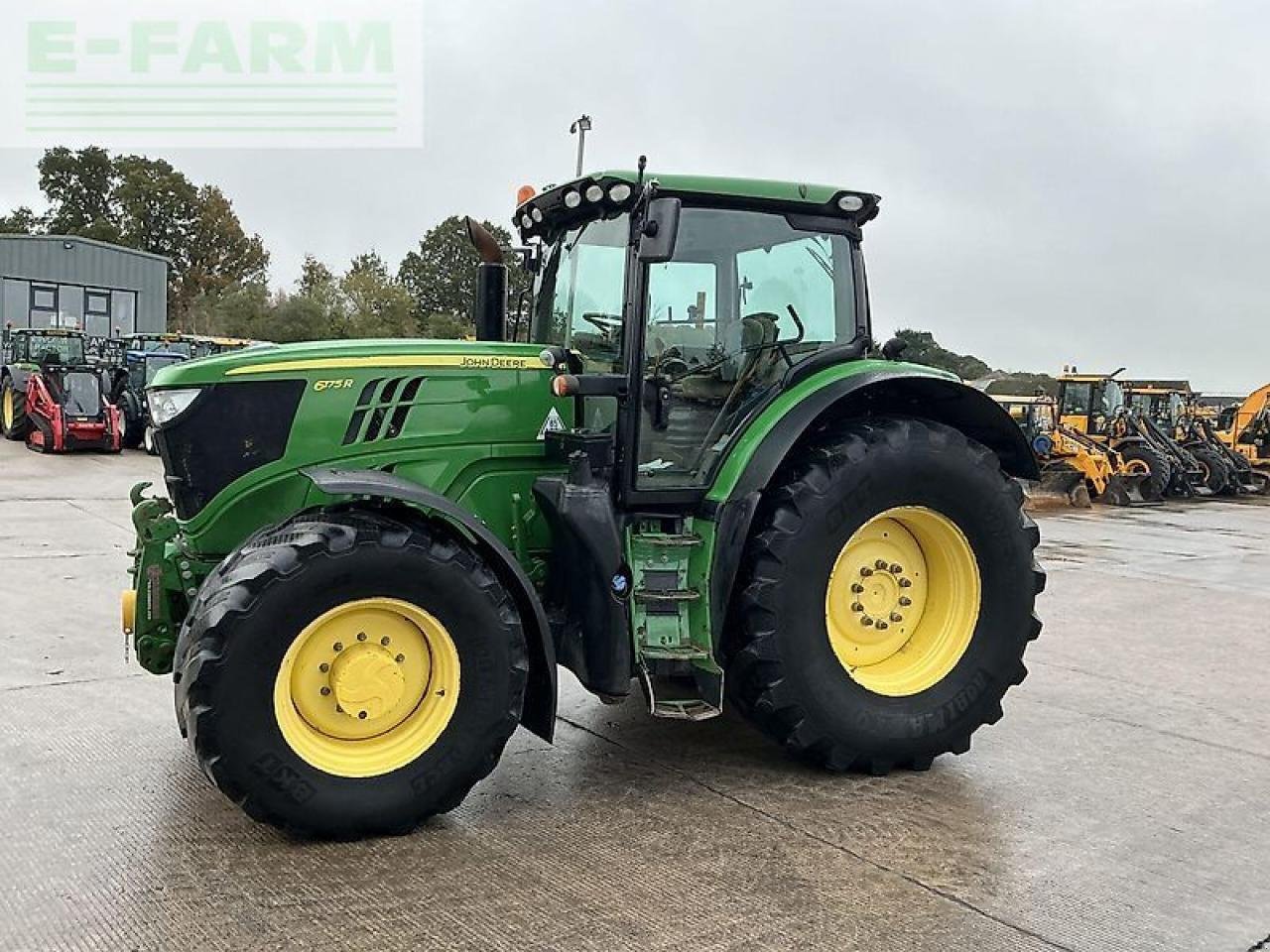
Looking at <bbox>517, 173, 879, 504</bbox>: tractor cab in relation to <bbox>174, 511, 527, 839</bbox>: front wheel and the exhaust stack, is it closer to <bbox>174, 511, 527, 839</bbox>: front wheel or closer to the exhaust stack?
the exhaust stack

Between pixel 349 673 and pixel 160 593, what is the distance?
1.03 meters

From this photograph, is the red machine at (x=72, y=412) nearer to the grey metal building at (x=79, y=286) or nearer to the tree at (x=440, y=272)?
the grey metal building at (x=79, y=286)

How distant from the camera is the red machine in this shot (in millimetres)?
18719

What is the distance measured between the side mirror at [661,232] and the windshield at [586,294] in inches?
13.8

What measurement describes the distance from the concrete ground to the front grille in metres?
1.11

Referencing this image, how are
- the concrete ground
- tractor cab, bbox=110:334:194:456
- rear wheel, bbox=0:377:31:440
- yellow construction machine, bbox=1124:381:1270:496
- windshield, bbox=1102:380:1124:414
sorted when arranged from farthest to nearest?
1. yellow construction machine, bbox=1124:381:1270:496
2. windshield, bbox=1102:380:1124:414
3. rear wheel, bbox=0:377:31:440
4. tractor cab, bbox=110:334:194:456
5. the concrete ground

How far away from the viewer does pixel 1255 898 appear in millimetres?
3410

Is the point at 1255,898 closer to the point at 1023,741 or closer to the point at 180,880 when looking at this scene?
the point at 1023,741

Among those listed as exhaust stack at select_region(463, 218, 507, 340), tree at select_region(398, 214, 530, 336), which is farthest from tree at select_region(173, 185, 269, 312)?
exhaust stack at select_region(463, 218, 507, 340)

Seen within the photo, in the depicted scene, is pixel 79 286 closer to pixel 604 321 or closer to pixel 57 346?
pixel 57 346

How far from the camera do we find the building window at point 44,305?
31.1 metres

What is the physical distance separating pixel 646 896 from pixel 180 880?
135cm

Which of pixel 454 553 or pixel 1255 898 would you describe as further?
pixel 454 553

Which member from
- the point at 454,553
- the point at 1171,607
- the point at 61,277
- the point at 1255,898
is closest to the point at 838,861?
the point at 1255,898
